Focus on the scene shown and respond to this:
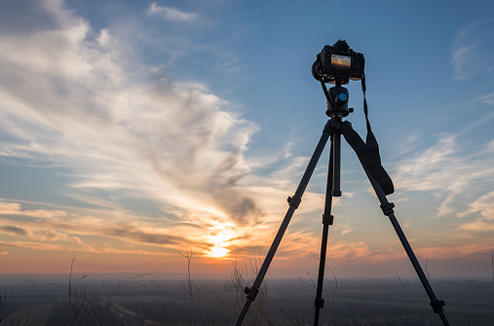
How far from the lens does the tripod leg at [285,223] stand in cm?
308

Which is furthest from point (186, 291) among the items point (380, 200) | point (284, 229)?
point (380, 200)

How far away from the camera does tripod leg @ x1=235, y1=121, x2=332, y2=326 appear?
308 cm

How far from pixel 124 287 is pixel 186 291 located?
0.79 m

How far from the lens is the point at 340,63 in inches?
164

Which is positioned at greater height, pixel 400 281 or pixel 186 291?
pixel 400 281

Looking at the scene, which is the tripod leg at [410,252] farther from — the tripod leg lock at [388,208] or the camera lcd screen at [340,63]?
the camera lcd screen at [340,63]

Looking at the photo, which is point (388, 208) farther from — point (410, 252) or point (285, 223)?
point (285, 223)

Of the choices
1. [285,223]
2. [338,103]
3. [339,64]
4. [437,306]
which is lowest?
[437,306]

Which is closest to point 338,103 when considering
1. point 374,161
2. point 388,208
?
point 374,161

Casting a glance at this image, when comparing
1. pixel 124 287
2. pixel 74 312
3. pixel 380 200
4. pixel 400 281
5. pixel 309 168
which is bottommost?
pixel 74 312

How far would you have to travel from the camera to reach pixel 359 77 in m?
4.33

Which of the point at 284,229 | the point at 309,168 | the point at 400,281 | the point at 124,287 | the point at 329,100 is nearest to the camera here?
the point at 284,229

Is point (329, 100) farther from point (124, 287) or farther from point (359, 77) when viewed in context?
point (124, 287)

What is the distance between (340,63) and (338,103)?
534mm
